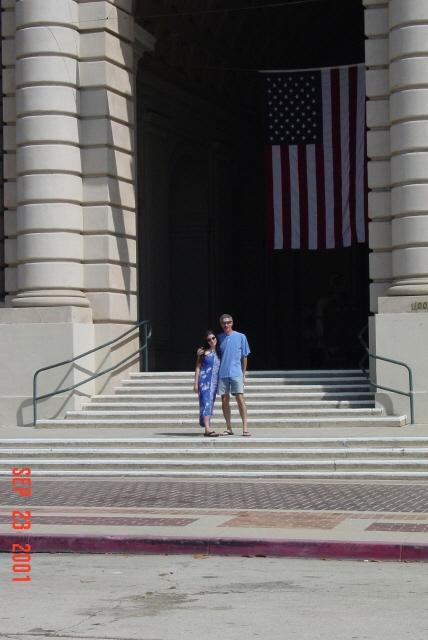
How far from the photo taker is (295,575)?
1090cm

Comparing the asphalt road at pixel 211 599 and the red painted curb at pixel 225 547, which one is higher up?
the red painted curb at pixel 225 547

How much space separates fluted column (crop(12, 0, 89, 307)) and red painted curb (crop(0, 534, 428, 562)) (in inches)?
463

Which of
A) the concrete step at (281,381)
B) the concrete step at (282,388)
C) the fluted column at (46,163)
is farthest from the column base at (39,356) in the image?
the concrete step at (281,381)

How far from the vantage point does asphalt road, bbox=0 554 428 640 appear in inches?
339

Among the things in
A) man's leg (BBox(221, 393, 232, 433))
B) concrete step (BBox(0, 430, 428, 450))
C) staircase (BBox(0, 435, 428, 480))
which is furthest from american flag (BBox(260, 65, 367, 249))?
staircase (BBox(0, 435, 428, 480))

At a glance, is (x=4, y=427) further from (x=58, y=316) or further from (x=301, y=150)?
(x=301, y=150)

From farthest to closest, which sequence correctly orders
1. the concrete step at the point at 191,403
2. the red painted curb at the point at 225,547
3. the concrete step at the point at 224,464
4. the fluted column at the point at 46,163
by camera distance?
the fluted column at the point at 46,163
the concrete step at the point at 191,403
the concrete step at the point at 224,464
the red painted curb at the point at 225,547

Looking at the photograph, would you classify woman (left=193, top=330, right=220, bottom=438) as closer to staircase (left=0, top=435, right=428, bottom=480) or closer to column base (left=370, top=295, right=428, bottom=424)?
staircase (left=0, top=435, right=428, bottom=480)

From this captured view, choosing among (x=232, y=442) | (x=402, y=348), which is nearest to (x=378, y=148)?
(x=402, y=348)

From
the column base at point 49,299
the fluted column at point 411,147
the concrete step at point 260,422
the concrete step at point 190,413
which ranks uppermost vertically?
the fluted column at point 411,147

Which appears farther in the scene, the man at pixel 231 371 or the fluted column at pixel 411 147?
the fluted column at pixel 411 147

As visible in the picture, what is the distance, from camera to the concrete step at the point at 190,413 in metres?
22.2

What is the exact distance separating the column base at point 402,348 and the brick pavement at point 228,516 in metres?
5.19

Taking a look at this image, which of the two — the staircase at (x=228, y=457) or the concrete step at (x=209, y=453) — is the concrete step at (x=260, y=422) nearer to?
the staircase at (x=228, y=457)
